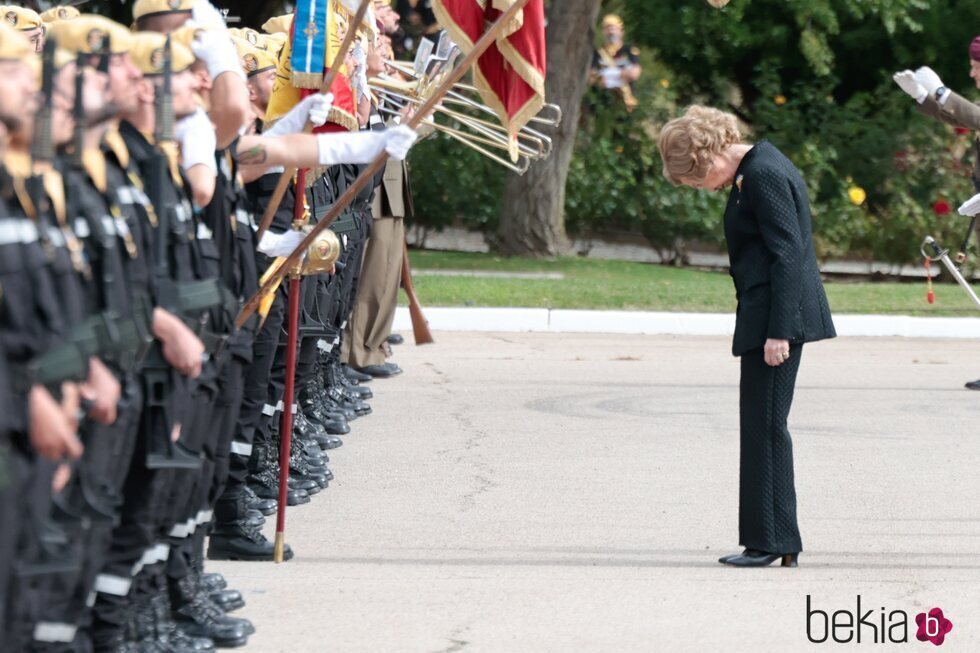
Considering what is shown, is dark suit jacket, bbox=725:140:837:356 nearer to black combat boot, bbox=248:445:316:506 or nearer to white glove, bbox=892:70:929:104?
black combat boot, bbox=248:445:316:506

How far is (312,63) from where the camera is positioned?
7656 millimetres

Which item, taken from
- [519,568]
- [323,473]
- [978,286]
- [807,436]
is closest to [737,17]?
[978,286]

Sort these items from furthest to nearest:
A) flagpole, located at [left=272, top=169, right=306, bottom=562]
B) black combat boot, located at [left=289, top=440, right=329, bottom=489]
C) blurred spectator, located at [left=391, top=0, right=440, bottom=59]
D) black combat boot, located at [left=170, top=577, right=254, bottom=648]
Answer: blurred spectator, located at [left=391, top=0, right=440, bottom=59]
black combat boot, located at [left=289, top=440, right=329, bottom=489]
flagpole, located at [left=272, top=169, right=306, bottom=562]
black combat boot, located at [left=170, top=577, right=254, bottom=648]

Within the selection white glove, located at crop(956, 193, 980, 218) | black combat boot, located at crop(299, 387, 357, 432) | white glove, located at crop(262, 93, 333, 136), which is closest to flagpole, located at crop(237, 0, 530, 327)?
white glove, located at crop(262, 93, 333, 136)

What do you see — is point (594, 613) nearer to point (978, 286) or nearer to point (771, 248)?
point (771, 248)

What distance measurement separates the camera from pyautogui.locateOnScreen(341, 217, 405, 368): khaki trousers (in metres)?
12.1

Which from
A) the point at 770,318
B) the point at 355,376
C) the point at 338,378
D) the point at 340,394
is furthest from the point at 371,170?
the point at 355,376

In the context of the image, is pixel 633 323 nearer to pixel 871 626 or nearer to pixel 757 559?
pixel 757 559

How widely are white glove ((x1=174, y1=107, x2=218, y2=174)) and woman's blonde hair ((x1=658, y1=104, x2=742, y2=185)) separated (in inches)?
92.4

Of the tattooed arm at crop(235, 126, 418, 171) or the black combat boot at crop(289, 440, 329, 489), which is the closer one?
the tattooed arm at crop(235, 126, 418, 171)

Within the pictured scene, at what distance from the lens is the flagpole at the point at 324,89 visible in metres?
6.68

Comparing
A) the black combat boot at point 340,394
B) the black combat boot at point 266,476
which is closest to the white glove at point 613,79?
the black combat boot at point 340,394

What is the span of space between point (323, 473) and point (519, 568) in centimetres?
202

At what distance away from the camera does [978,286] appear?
2009 cm
